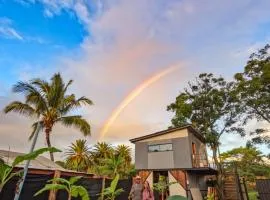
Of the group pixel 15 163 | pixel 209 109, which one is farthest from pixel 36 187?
pixel 209 109

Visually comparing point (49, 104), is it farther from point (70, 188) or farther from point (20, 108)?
point (70, 188)

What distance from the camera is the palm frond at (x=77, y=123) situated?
684 inches

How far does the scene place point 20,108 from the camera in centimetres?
1638

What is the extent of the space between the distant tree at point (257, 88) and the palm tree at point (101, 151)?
21019 mm

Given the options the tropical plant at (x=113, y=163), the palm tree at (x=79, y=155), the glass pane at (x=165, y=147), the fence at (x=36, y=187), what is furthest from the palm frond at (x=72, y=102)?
the palm tree at (x=79, y=155)

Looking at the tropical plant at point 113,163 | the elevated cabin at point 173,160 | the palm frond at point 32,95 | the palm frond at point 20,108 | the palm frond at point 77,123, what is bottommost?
the tropical plant at point 113,163

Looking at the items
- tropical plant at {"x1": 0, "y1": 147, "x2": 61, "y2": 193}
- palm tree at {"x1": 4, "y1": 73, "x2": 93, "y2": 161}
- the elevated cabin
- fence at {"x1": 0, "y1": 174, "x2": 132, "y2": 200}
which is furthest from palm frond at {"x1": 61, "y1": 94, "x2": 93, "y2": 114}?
tropical plant at {"x1": 0, "y1": 147, "x2": 61, "y2": 193}

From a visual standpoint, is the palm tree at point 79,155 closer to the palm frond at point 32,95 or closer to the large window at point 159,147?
the large window at point 159,147

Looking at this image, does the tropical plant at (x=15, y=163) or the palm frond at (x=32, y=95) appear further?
the palm frond at (x=32, y=95)

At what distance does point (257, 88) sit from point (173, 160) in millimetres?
10720

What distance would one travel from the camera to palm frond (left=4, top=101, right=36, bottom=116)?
635 inches

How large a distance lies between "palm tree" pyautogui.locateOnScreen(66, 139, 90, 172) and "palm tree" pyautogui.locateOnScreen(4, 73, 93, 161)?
15.7 m

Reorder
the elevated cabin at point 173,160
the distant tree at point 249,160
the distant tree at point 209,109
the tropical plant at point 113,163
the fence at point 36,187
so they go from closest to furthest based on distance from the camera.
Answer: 1. the fence at point 36,187
2. the tropical plant at point 113,163
3. the elevated cabin at point 173,160
4. the distant tree at point 209,109
5. the distant tree at point 249,160

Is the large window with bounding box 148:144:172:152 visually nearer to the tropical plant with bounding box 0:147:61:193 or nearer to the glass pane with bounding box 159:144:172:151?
the glass pane with bounding box 159:144:172:151
